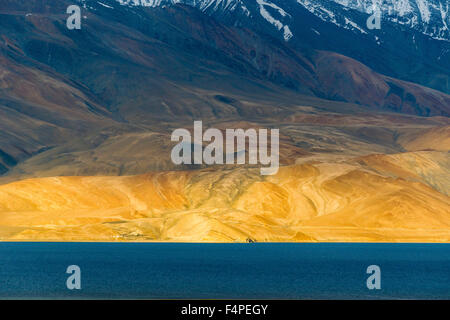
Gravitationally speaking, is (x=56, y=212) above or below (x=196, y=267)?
above

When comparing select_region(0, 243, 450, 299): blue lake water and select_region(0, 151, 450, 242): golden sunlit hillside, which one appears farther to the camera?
select_region(0, 151, 450, 242): golden sunlit hillside

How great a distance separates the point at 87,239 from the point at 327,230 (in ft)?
161

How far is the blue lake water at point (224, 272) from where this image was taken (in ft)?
249

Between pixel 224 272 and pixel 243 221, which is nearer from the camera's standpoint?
pixel 224 272

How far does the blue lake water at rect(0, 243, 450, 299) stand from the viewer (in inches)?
2982

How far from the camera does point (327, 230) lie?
180375mm

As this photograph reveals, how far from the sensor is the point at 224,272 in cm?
9844

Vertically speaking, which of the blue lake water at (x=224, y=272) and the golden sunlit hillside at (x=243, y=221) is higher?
the golden sunlit hillside at (x=243, y=221)

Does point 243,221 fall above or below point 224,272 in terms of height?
above

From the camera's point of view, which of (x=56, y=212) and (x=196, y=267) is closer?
(x=196, y=267)

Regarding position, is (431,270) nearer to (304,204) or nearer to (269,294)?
(269,294)

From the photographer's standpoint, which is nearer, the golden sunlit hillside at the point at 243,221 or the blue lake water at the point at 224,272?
the blue lake water at the point at 224,272
